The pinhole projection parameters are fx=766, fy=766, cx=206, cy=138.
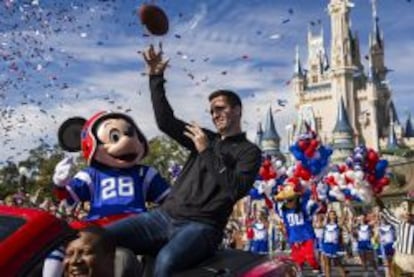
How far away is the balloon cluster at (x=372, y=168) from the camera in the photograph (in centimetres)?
1355

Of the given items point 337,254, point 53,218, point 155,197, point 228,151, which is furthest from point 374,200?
point 337,254

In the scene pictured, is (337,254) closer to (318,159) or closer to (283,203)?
(318,159)

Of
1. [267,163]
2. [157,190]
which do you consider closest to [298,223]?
[267,163]

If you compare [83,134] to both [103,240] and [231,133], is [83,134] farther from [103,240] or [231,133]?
[103,240]

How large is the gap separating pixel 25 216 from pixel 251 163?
4.45 feet

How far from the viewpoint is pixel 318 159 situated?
16875 millimetres

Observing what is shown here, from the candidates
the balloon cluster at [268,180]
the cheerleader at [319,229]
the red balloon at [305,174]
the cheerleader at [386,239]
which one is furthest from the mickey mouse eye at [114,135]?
the balloon cluster at [268,180]

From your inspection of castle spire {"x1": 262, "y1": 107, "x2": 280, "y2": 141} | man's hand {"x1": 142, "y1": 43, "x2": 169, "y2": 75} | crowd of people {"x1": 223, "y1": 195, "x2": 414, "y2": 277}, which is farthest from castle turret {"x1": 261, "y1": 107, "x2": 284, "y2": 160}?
man's hand {"x1": 142, "y1": 43, "x2": 169, "y2": 75}

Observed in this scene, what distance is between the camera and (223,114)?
4.15m

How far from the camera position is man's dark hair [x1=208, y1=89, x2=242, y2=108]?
4.15m

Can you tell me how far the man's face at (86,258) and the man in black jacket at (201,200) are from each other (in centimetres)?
109

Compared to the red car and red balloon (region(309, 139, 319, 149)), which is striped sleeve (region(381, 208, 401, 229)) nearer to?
red balloon (region(309, 139, 319, 149))

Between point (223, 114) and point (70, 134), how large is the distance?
6.79 feet

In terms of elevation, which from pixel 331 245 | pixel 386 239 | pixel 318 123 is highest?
pixel 318 123
